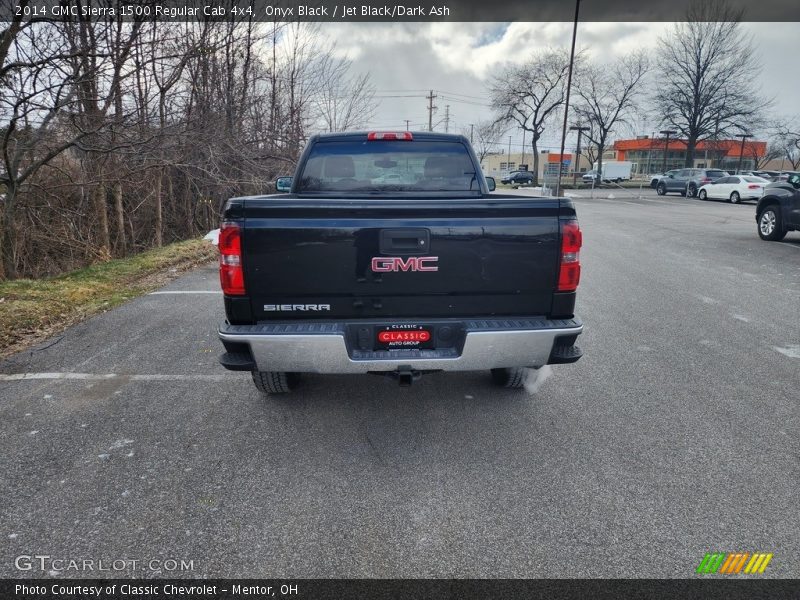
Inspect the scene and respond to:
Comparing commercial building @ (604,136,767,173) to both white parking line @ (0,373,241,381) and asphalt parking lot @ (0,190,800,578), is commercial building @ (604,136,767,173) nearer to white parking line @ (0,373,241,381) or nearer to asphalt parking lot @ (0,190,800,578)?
asphalt parking lot @ (0,190,800,578)

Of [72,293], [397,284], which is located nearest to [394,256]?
[397,284]

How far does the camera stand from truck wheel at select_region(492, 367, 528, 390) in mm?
4090

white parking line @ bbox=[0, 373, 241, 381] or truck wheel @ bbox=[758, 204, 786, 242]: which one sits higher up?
truck wheel @ bbox=[758, 204, 786, 242]

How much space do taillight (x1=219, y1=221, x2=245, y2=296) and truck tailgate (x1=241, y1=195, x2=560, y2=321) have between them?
1.6 inches

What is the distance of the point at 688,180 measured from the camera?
32125 mm

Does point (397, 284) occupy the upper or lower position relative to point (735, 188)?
lower

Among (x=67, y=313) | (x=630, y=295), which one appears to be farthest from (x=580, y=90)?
(x=67, y=313)

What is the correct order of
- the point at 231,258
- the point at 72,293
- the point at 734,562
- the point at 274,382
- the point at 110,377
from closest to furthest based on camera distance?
the point at 734,562 < the point at 231,258 < the point at 274,382 < the point at 110,377 < the point at 72,293

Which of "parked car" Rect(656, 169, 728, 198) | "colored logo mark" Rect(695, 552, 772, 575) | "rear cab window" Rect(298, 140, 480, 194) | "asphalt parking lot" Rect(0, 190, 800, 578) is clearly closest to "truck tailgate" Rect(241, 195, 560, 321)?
"asphalt parking lot" Rect(0, 190, 800, 578)

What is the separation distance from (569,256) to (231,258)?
2058 millimetres

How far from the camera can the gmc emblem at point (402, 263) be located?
313cm

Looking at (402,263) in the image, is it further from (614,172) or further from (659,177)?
(614,172)

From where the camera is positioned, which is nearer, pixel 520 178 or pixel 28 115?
pixel 28 115

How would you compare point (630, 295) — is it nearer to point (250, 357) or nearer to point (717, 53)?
point (250, 357)
